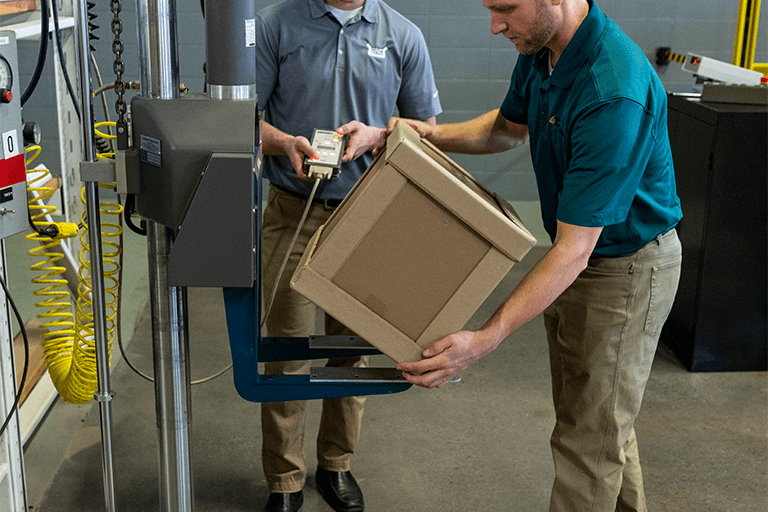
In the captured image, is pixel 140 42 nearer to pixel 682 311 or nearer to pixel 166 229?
pixel 166 229

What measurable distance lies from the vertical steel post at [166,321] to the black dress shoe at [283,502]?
0.76 meters

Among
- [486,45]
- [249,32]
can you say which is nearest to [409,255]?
[249,32]

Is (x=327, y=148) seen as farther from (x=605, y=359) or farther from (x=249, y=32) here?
(x=605, y=359)

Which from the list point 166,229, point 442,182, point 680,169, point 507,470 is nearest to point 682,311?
point 680,169

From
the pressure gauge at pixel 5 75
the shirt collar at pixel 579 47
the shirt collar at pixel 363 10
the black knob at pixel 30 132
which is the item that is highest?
the shirt collar at pixel 363 10

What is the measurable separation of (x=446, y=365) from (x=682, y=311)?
2193 mm

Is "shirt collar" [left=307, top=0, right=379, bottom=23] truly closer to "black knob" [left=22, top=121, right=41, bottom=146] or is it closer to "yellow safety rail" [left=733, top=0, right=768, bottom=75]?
"black knob" [left=22, top=121, right=41, bottom=146]

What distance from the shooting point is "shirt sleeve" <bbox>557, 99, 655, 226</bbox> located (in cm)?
135

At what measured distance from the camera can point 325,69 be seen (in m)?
2.00

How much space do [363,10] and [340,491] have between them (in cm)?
136

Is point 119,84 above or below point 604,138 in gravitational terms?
above

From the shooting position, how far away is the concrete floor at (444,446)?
88.7 inches

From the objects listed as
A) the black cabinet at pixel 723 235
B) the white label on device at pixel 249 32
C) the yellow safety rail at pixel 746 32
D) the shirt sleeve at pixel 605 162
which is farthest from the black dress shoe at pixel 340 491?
the yellow safety rail at pixel 746 32

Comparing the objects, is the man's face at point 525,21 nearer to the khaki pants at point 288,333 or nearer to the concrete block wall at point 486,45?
the khaki pants at point 288,333
